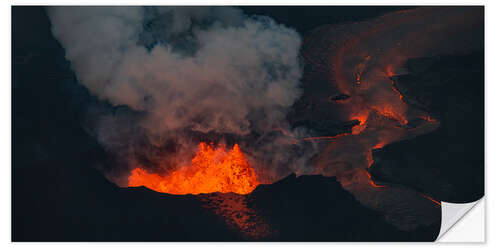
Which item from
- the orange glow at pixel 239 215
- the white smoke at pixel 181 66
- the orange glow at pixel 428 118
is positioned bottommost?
the orange glow at pixel 239 215

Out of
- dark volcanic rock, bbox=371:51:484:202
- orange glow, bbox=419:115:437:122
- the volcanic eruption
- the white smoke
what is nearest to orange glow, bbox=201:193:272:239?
the volcanic eruption

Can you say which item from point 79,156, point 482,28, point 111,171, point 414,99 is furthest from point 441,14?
point 79,156

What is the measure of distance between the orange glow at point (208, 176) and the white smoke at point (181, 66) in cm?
16

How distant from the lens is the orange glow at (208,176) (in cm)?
253

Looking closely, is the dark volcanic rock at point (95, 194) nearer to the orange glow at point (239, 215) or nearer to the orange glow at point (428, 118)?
the orange glow at point (239, 215)

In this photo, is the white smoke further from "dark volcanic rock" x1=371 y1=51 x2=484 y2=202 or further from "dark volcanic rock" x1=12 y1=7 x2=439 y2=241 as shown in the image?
"dark volcanic rock" x1=371 y1=51 x2=484 y2=202

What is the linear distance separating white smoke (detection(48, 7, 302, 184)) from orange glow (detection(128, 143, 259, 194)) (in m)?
0.16

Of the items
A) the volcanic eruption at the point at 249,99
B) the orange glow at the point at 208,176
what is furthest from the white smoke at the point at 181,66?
the orange glow at the point at 208,176

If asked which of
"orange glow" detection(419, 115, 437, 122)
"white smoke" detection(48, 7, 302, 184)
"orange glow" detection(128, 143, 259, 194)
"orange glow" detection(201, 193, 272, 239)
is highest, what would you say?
"white smoke" detection(48, 7, 302, 184)

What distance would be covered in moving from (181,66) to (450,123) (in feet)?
5.90

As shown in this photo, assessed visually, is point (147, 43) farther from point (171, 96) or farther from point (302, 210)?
point (302, 210)

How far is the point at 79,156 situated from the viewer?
2551 mm

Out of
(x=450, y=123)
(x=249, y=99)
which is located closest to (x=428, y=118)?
(x=450, y=123)

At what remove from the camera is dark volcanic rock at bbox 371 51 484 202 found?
8.25ft
